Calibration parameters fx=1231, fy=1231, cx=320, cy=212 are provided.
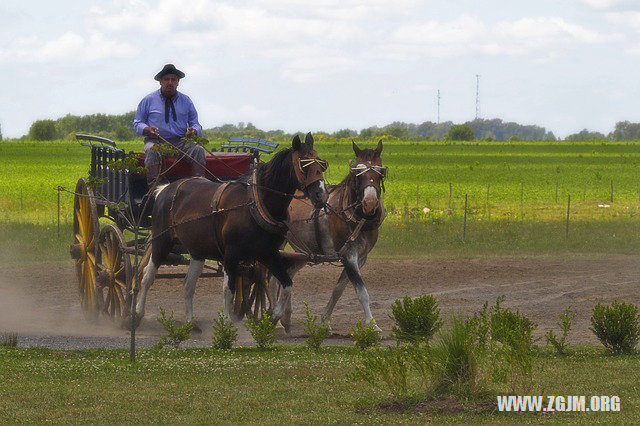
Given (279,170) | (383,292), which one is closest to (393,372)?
(279,170)

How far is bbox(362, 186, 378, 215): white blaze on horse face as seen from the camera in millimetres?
14062

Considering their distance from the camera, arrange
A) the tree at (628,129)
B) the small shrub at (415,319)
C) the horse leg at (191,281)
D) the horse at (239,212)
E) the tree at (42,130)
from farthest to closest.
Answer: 1. the tree at (628,129)
2. the tree at (42,130)
3. the horse leg at (191,281)
4. the horse at (239,212)
5. the small shrub at (415,319)

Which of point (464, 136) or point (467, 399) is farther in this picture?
point (464, 136)

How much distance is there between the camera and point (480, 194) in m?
48.2

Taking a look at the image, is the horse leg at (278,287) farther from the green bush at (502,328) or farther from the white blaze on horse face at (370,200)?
the green bush at (502,328)

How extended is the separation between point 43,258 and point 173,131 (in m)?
10.5

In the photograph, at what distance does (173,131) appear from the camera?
1552 cm

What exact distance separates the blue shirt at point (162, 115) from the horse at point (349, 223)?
5.70 feet

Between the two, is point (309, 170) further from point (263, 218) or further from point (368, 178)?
point (368, 178)

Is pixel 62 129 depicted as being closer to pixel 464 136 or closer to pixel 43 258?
pixel 464 136

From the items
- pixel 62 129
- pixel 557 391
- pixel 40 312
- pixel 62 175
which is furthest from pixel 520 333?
pixel 62 129

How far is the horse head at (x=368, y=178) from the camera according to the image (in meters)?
14.1

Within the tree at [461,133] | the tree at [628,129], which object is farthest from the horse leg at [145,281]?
the tree at [628,129]

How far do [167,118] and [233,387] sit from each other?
5.65m
